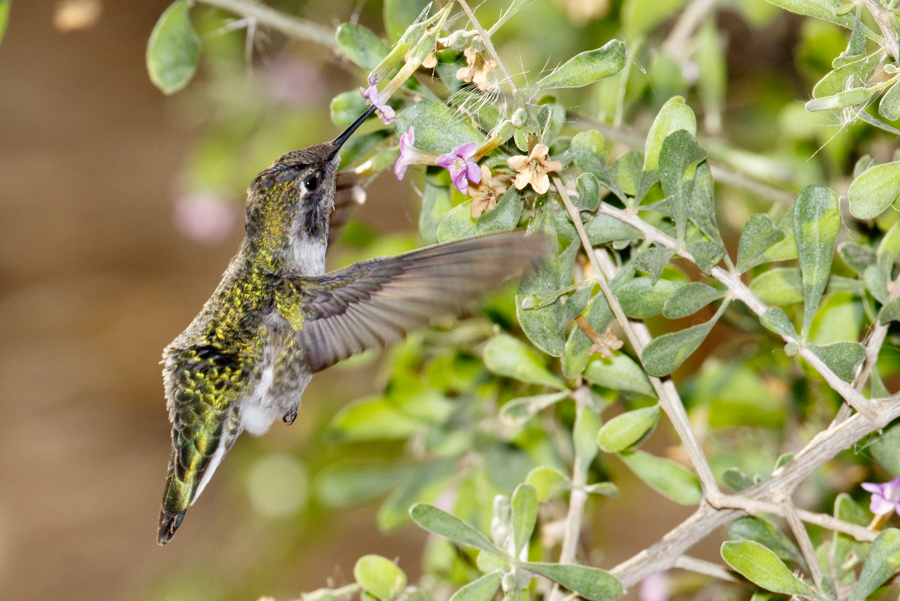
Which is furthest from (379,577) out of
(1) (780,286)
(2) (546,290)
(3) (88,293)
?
(3) (88,293)

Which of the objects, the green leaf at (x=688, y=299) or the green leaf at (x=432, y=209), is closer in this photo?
the green leaf at (x=688, y=299)

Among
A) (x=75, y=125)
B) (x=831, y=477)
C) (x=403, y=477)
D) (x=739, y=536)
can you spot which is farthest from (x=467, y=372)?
(x=75, y=125)

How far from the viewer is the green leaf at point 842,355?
1.04 m

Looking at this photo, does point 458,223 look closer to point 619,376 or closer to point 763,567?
point 619,376

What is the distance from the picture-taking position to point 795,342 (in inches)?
41.3

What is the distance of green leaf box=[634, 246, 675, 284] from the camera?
1045 millimetres

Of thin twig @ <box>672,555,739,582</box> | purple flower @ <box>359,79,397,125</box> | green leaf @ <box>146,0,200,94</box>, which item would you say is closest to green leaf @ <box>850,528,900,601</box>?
thin twig @ <box>672,555,739,582</box>

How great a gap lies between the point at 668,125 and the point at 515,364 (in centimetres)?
47

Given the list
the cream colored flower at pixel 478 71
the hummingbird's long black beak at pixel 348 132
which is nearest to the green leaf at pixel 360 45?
the hummingbird's long black beak at pixel 348 132

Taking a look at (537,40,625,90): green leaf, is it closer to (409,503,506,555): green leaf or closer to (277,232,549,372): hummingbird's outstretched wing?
(277,232,549,372): hummingbird's outstretched wing

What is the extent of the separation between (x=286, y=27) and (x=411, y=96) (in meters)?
0.32

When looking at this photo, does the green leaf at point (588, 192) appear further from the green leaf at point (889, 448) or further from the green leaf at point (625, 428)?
the green leaf at point (889, 448)

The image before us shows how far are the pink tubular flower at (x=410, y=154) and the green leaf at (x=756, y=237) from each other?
427mm

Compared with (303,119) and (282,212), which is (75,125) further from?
(282,212)
